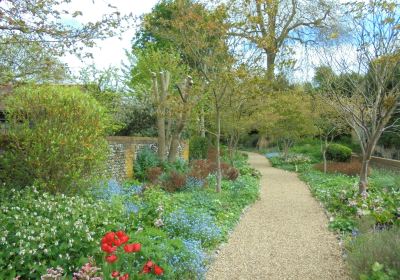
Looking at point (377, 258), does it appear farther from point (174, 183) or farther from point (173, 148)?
point (173, 148)

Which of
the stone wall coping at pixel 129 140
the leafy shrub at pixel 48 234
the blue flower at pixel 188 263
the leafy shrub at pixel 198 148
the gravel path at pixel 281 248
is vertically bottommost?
the gravel path at pixel 281 248

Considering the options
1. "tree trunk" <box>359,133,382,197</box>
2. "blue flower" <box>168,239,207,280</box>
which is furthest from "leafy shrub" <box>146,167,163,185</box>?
"blue flower" <box>168,239,207,280</box>

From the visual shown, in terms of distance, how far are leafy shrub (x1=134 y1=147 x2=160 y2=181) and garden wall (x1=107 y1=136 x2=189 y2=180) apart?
5.9 inches

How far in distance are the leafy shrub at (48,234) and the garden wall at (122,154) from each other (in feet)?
Result: 17.4

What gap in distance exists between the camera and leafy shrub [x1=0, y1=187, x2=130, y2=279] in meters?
3.70

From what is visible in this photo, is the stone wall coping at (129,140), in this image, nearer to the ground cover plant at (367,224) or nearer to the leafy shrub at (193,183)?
the leafy shrub at (193,183)

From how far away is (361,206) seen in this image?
713 centimetres

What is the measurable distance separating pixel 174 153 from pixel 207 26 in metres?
5.70

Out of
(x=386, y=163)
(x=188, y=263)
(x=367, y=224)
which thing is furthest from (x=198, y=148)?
(x=188, y=263)

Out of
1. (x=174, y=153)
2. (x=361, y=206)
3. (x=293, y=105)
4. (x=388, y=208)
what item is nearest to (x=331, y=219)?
(x=361, y=206)

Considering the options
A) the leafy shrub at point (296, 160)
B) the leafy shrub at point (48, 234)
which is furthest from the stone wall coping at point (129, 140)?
the leafy shrub at point (296, 160)

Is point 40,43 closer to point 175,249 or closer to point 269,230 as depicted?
point 175,249

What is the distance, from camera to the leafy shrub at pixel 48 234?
3.70 meters

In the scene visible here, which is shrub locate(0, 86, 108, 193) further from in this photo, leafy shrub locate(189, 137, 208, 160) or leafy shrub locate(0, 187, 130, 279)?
leafy shrub locate(189, 137, 208, 160)
